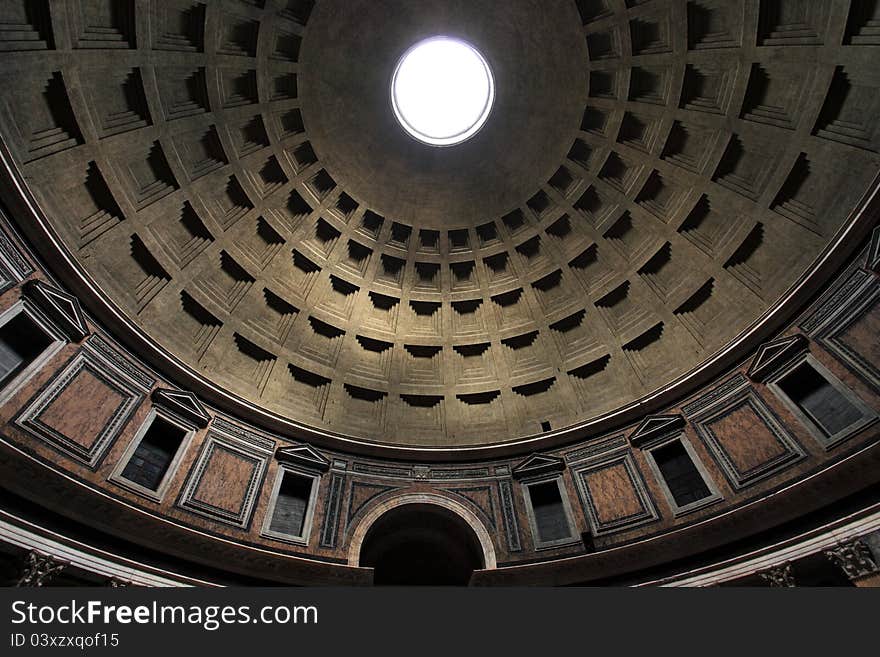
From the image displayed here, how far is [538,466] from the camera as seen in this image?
1823cm

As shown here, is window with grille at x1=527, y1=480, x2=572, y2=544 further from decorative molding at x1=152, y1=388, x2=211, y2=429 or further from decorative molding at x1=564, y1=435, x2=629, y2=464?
decorative molding at x1=152, y1=388, x2=211, y2=429

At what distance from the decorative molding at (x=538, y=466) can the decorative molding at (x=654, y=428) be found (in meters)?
2.75

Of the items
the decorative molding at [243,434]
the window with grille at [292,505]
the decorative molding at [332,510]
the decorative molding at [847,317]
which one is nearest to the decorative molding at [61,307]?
the decorative molding at [243,434]

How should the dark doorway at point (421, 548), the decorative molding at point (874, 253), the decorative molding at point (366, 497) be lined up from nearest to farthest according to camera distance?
1. the decorative molding at point (874, 253)
2. the decorative molding at point (366, 497)
3. the dark doorway at point (421, 548)

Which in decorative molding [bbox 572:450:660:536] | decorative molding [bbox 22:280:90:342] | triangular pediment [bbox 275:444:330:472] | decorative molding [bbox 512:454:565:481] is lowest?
decorative molding [bbox 572:450:660:536]

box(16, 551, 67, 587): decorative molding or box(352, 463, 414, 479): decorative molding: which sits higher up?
box(352, 463, 414, 479): decorative molding

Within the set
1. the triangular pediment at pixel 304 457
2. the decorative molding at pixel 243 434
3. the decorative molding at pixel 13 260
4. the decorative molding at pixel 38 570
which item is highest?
the decorative molding at pixel 13 260

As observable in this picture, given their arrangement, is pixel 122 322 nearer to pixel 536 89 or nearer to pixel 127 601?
pixel 127 601

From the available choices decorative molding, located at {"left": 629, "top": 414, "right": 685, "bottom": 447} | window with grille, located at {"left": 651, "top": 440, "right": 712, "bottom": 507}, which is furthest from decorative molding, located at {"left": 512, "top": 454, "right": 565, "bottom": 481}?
window with grille, located at {"left": 651, "top": 440, "right": 712, "bottom": 507}

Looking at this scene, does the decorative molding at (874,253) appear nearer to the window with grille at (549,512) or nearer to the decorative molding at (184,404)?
the window with grille at (549,512)

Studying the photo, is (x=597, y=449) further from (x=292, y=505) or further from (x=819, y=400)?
(x=292, y=505)

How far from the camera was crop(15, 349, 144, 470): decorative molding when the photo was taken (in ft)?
40.7

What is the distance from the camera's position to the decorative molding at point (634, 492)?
15609 millimetres

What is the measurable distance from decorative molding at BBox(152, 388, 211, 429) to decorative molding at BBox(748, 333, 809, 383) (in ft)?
59.2
